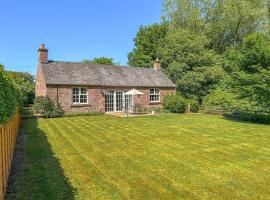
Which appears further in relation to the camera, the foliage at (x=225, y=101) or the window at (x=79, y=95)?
the window at (x=79, y=95)

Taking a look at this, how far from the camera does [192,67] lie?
32094 millimetres

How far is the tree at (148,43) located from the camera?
44.3 metres

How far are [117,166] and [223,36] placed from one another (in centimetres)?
3616

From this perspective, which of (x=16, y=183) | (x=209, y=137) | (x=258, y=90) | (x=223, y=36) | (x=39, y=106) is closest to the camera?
(x=16, y=183)

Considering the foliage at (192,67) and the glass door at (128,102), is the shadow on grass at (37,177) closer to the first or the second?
the glass door at (128,102)

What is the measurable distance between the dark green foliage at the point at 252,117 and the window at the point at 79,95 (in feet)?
44.9

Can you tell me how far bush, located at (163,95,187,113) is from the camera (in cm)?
2623

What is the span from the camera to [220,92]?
28.3 m

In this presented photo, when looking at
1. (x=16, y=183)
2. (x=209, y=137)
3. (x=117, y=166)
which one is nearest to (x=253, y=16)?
(x=209, y=137)

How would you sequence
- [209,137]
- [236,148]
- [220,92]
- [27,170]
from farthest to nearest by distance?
[220,92] → [209,137] → [236,148] → [27,170]

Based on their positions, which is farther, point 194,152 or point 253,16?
point 253,16

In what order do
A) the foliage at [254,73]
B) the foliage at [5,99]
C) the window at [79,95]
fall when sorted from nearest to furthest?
1. the foliage at [5,99]
2. the foliage at [254,73]
3. the window at [79,95]

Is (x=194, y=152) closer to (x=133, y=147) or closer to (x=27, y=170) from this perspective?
(x=133, y=147)

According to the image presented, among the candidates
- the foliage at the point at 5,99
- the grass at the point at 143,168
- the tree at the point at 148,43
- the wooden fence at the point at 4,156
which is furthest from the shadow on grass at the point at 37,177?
the tree at the point at 148,43
